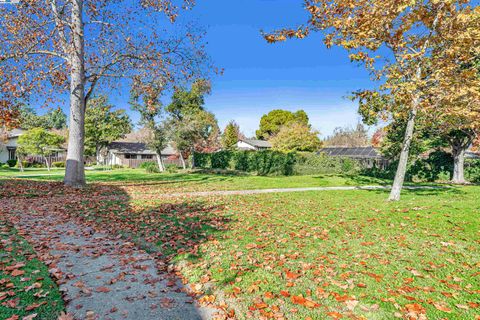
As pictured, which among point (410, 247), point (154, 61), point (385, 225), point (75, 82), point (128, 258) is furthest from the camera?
point (154, 61)

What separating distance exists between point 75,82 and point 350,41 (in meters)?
10.3

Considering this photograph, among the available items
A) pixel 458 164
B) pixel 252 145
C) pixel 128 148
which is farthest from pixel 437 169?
pixel 128 148

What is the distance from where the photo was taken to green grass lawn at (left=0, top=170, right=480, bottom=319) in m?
3.19

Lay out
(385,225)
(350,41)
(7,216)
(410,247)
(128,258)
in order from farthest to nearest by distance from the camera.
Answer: (350,41) → (7,216) → (385,225) → (410,247) → (128,258)

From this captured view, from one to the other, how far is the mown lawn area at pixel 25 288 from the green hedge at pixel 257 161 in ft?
75.5

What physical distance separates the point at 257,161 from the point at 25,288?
25.2 m

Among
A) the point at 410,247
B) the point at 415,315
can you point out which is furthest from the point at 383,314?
the point at 410,247

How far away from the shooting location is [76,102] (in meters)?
11.9

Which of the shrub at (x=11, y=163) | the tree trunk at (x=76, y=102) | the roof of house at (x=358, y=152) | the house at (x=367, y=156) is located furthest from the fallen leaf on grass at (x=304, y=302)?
the shrub at (x=11, y=163)

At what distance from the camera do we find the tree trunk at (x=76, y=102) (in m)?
11.8

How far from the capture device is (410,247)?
16.3 feet

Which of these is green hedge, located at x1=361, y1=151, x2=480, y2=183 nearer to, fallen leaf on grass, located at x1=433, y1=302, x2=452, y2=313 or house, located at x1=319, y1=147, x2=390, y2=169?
house, located at x1=319, y1=147, x2=390, y2=169

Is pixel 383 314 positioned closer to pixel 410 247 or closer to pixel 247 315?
pixel 247 315

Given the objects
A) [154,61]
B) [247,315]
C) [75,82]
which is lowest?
[247,315]
